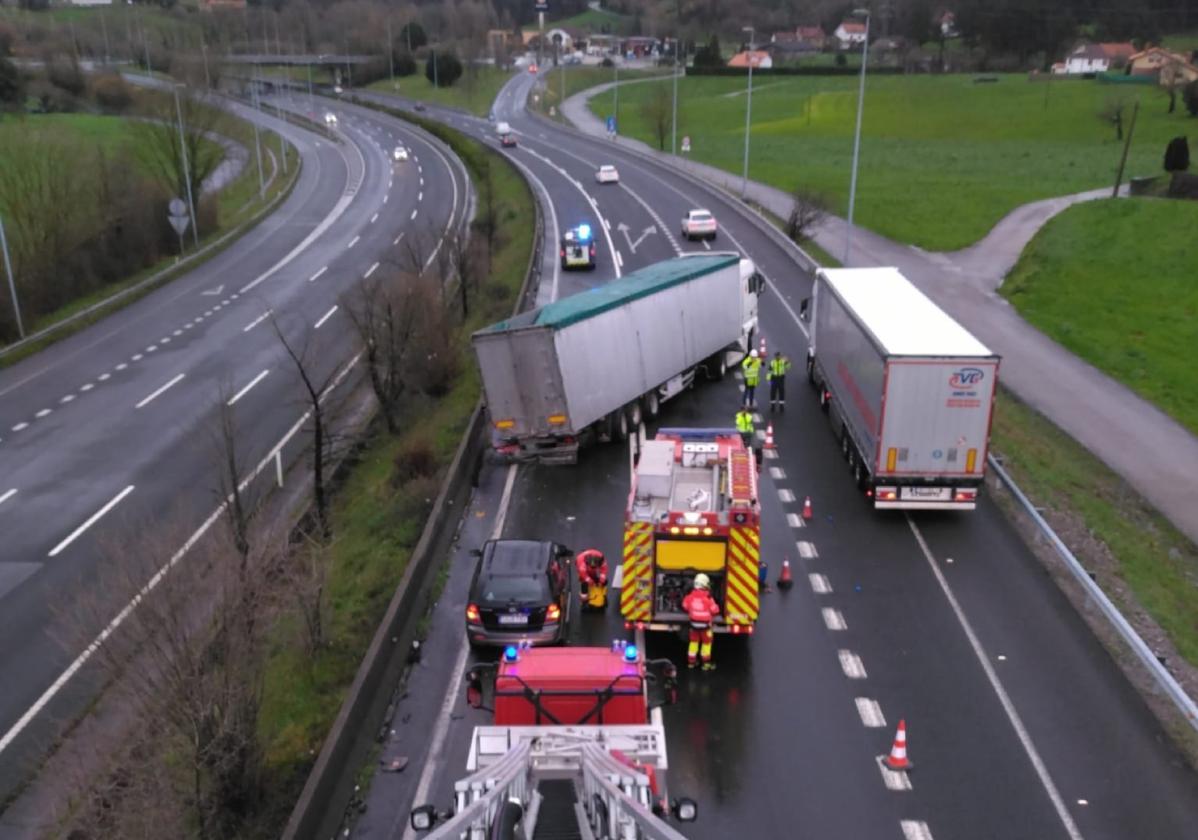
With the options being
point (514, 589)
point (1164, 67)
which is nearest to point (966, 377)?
point (514, 589)

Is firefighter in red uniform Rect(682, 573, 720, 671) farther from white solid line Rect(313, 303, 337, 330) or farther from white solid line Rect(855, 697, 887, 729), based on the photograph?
white solid line Rect(313, 303, 337, 330)

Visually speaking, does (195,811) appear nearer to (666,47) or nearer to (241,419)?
(241,419)

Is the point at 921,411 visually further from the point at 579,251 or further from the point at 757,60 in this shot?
the point at 757,60

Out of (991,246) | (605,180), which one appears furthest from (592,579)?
(605,180)

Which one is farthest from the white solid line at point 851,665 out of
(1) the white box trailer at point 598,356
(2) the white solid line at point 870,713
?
(1) the white box trailer at point 598,356

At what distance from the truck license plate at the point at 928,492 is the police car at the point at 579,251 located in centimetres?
2637

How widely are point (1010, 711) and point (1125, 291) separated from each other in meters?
32.5

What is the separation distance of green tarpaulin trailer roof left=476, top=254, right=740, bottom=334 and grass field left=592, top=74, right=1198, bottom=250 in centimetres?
2357

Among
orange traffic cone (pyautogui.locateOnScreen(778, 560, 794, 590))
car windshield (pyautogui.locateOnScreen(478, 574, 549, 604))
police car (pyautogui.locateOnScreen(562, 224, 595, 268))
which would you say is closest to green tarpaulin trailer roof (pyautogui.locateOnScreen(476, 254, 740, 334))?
orange traffic cone (pyautogui.locateOnScreen(778, 560, 794, 590))

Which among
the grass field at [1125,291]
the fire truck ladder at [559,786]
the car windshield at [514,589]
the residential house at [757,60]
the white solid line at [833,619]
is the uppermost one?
the residential house at [757,60]

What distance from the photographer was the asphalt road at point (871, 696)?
12.4m

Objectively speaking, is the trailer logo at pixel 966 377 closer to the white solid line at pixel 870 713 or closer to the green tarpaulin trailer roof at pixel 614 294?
the white solid line at pixel 870 713

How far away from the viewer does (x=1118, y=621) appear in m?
15.4

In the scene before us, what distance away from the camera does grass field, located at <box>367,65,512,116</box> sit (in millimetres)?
129375
